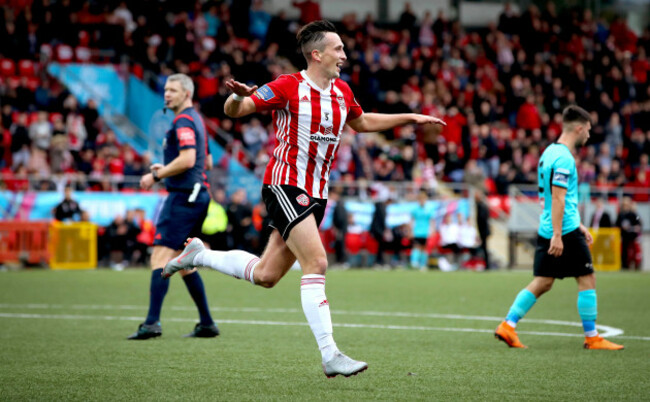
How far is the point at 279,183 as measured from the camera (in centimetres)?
625

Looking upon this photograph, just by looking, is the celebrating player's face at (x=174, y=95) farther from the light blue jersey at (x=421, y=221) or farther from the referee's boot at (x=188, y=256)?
the light blue jersey at (x=421, y=221)

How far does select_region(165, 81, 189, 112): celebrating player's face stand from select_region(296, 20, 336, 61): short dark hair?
2.55 metres

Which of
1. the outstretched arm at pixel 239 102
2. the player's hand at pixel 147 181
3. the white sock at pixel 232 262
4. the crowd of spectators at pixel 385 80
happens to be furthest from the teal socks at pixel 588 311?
the crowd of spectators at pixel 385 80

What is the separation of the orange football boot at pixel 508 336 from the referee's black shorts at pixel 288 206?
2.67 m

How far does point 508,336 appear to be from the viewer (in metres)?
8.09

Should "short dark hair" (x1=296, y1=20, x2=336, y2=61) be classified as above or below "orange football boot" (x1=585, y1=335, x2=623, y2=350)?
above

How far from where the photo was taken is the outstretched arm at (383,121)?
6.93m

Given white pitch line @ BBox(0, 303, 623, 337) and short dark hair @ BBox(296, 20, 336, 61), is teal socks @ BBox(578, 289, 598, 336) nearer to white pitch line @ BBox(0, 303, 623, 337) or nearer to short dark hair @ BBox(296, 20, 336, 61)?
white pitch line @ BBox(0, 303, 623, 337)

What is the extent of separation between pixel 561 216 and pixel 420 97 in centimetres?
2110

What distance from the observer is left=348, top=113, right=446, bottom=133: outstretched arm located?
6930mm

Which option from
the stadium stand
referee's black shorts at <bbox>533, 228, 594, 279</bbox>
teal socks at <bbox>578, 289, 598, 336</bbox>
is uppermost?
the stadium stand

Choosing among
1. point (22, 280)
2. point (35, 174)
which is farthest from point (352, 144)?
point (22, 280)

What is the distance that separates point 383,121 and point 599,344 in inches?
115

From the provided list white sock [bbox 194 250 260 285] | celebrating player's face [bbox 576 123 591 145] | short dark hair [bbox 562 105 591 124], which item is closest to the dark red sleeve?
white sock [bbox 194 250 260 285]
